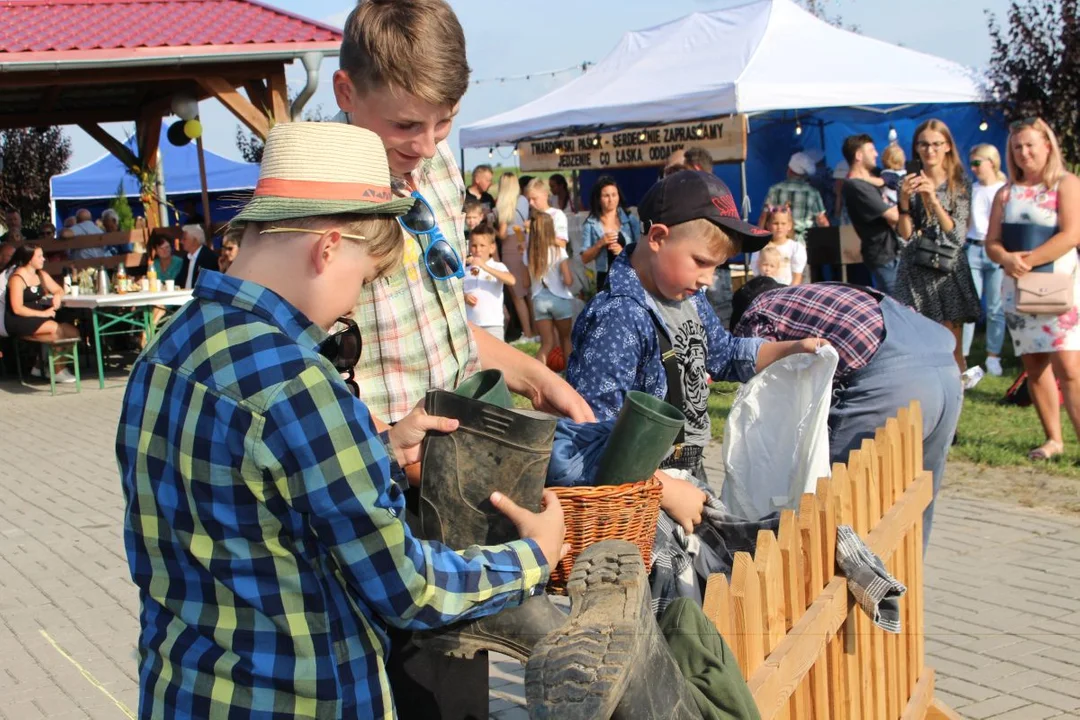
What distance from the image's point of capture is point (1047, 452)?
7.43 metres

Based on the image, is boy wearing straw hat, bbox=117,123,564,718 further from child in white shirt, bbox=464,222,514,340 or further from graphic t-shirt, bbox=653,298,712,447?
child in white shirt, bbox=464,222,514,340

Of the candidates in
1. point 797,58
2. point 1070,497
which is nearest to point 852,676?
point 1070,497

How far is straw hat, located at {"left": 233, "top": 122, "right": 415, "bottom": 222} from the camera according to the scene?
170 cm

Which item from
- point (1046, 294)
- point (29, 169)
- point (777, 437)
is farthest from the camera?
point (29, 169)

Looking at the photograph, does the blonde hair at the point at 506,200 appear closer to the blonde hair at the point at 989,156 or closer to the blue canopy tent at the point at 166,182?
the blonde hair at the point at 989,156

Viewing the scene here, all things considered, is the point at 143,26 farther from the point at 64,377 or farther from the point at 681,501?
the point at 681,501

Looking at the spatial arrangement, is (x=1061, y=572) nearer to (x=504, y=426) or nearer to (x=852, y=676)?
(x=852, y=676)

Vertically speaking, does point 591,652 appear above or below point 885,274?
above

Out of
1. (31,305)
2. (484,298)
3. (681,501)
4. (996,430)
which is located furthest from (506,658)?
(31,305)

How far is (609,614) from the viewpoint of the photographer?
1.72m

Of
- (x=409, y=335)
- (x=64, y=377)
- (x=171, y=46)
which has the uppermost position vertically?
(x=171, y=46)

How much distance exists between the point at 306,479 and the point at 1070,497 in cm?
622

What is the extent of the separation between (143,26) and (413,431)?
13.4 m

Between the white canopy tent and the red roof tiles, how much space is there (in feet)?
11.1
